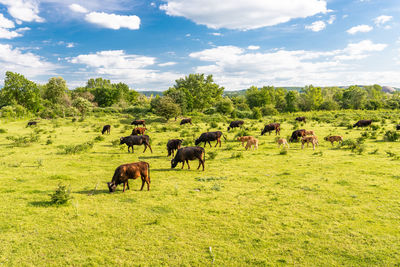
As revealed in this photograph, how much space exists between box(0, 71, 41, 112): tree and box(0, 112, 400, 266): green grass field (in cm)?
6885

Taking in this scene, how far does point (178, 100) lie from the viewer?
5978 cm

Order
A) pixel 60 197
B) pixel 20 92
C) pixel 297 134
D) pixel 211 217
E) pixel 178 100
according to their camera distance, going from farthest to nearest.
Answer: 1. pixel 20 92
2. pixel 178 100
3. pixel 297 134
4. pixel 60 197
5. pixel 211 217

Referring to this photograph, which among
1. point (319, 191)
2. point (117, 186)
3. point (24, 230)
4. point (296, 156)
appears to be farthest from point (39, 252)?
point (296, 156)

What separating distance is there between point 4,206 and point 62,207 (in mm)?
2305

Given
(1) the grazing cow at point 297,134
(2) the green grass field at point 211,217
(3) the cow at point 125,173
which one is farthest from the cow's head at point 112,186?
(1) the grazing cow at point 297,134

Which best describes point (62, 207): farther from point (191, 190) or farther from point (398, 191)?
point (398, 191)

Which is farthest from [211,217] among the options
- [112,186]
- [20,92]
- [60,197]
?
[20,92]

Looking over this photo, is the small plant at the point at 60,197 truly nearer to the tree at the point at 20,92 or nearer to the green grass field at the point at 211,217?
the green grass field at the point at 211,217

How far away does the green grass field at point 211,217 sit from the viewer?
21.2 ft

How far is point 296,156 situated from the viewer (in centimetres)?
1806

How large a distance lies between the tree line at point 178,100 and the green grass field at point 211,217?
35.6m

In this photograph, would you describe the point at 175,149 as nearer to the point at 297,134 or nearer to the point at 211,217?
the point at 211,217

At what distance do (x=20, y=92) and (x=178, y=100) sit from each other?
49.8 meters

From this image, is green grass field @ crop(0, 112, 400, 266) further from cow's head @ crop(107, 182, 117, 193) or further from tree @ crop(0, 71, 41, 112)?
tree @ crop(0, 71, 41, 112)
